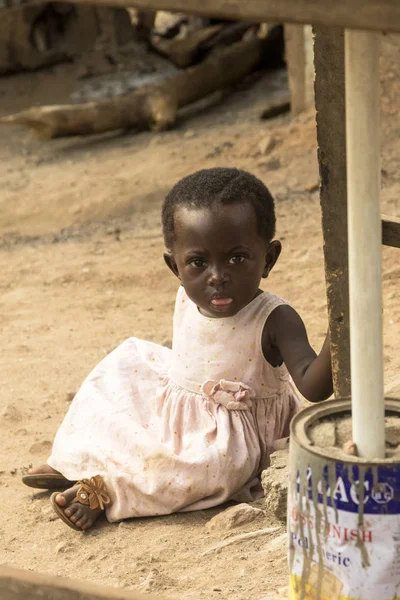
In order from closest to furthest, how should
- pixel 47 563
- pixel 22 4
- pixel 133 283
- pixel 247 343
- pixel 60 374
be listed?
1. pixel 47 563
2. pixel 247 343
3. pixel 60 374
4. pixel 133 283
5. pixel 22 4

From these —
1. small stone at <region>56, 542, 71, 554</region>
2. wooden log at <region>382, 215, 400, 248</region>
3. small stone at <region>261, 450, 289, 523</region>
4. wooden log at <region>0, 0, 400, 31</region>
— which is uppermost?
wooden log at <region>0, 0, 400, 31</region>

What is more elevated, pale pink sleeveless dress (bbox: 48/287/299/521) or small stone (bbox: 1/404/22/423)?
pale pink sleeveless dress (bbox: 48/287/299/521)

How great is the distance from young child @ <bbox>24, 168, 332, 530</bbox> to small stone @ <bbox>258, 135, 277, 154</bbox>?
11.9 feet

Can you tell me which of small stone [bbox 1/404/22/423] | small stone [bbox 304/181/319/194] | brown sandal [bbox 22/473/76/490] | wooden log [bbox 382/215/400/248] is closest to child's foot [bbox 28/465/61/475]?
brown sandal [bbox 22/473/76/490]

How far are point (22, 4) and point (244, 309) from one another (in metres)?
7.68

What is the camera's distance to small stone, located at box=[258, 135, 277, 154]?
6.36m

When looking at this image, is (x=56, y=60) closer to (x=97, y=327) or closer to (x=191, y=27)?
(x=191, y=27)

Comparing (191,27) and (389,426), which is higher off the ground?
(389,426)

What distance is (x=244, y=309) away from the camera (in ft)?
8.87

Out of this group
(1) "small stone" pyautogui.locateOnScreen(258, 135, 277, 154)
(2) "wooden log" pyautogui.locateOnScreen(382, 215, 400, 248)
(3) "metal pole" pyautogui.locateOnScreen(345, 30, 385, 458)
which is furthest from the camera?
(1) "small stone" pyautogui.locateOnScreen(258, 135, 277, 154)

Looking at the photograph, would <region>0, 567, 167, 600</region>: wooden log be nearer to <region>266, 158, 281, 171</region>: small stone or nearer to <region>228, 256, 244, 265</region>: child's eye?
<region>228, 256, 244, 265</region>: child's eye

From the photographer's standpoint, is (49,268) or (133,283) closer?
(133,283)

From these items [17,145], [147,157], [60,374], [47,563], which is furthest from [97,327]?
[17,145]

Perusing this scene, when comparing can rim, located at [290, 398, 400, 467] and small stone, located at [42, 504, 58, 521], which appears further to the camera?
small stone, located at [42, 504, 58, 521]
